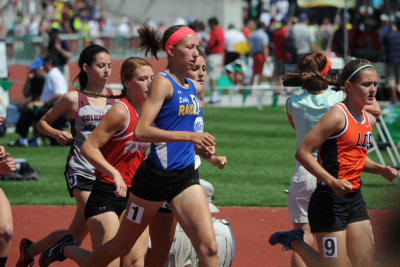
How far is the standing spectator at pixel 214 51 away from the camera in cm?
2336

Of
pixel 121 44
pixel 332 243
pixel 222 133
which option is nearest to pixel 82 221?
pixel 332 243

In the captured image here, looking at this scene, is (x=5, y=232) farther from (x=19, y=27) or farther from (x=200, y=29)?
(x=19, y=27)

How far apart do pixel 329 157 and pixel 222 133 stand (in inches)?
489

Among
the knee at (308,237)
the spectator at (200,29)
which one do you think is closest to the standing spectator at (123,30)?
the spectator at (200,29)

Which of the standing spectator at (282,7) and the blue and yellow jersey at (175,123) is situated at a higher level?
the blue and yellow jersey at (175,123)

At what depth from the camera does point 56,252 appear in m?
6.09

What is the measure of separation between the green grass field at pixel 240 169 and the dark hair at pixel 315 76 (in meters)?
2.29

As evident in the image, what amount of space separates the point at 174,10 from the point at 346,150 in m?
41.4

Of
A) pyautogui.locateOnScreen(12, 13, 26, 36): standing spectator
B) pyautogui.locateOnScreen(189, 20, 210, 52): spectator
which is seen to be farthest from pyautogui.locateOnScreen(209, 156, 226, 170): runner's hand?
pyautogui.locateOnScreen(12, 13, 26, 36): standing spectator

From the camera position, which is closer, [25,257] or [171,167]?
[171,167]

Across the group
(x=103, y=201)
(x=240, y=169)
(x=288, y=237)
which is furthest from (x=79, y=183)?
(x=240, y=169)

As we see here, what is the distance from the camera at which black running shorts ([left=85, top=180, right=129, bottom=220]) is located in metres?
5.68

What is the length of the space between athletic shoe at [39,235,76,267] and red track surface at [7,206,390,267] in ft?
3.51

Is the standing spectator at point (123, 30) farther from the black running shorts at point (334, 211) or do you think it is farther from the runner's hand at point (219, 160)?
the black running shorts at point (334, 211)
